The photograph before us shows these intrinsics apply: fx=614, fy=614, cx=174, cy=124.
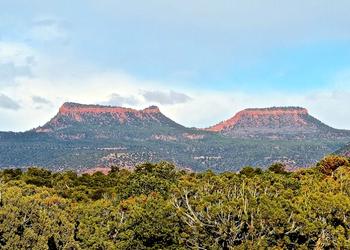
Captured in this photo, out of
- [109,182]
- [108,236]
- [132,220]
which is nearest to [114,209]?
[108,236]

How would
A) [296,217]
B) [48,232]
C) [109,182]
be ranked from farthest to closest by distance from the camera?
1. [109,182]
2. [48,232]
3. [296,217]

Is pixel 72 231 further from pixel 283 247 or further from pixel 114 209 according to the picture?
pixel 283 247

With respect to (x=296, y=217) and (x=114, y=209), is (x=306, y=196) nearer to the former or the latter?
(x=296, y=217)

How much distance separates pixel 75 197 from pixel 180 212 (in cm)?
3338

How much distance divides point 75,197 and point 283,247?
38917 mm

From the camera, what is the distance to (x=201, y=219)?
3747 cm

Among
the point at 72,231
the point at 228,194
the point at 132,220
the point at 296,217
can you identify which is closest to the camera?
the point at 296,217

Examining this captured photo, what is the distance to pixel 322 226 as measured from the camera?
34906mm

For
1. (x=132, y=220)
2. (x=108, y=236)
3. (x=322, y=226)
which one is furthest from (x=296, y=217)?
(x=108, y=236)

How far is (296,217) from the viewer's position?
34.9 m

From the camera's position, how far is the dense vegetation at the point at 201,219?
35.2m

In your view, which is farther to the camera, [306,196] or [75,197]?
[75,197]

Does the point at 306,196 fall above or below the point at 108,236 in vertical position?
above

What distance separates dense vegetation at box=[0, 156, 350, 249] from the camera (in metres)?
35.2
